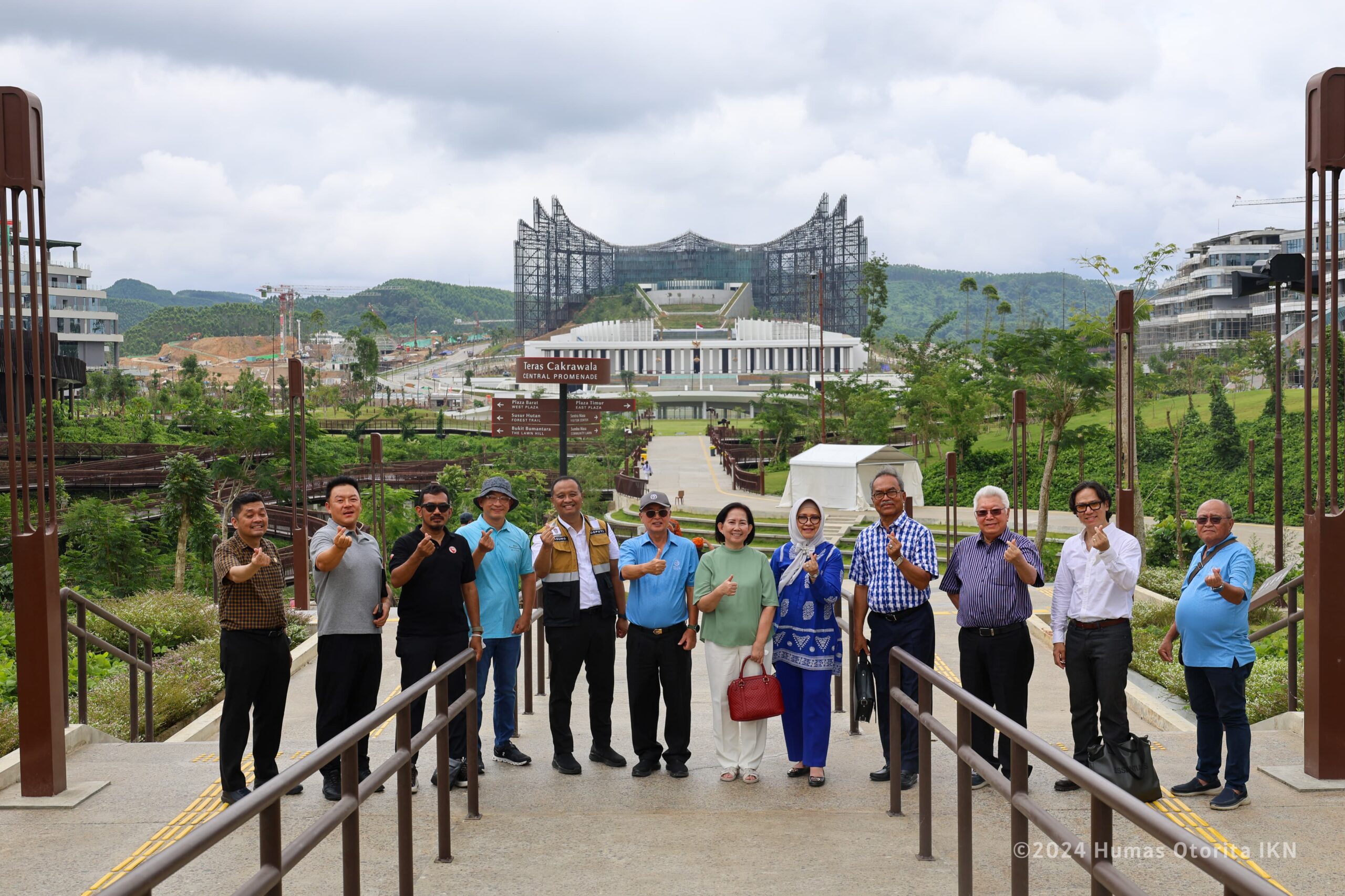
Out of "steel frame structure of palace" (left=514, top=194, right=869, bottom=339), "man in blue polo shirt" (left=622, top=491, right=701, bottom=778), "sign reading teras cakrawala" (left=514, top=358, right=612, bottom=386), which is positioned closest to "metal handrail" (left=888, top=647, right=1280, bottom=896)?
"man in blue polo shirt" (left=622, top=491, right=701, bottom=778)

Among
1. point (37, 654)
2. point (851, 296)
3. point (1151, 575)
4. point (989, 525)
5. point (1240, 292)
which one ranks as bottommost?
point (1151, 575)

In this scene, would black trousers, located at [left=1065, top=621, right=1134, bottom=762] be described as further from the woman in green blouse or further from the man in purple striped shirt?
the woman in green blouse

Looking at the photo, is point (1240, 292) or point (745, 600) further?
point (1240, 292)

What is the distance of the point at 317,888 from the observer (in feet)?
12.9

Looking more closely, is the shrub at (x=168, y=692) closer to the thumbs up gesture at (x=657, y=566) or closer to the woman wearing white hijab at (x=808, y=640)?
the thumbs up gesture at (x=657, y=566)

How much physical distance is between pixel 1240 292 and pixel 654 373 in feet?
334

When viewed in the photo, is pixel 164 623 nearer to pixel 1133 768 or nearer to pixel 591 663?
pixel 591 663

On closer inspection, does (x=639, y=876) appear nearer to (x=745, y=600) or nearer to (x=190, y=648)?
(x=745, y=600)

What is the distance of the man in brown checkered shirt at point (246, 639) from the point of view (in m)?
4.77

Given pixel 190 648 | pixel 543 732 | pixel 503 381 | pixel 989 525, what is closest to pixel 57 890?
pixel 543 732

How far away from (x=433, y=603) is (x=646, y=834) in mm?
1504

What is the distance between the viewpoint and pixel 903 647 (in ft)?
17.5

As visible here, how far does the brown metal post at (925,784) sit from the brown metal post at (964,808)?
1.37 feet

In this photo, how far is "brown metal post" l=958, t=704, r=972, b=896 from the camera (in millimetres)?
3572
